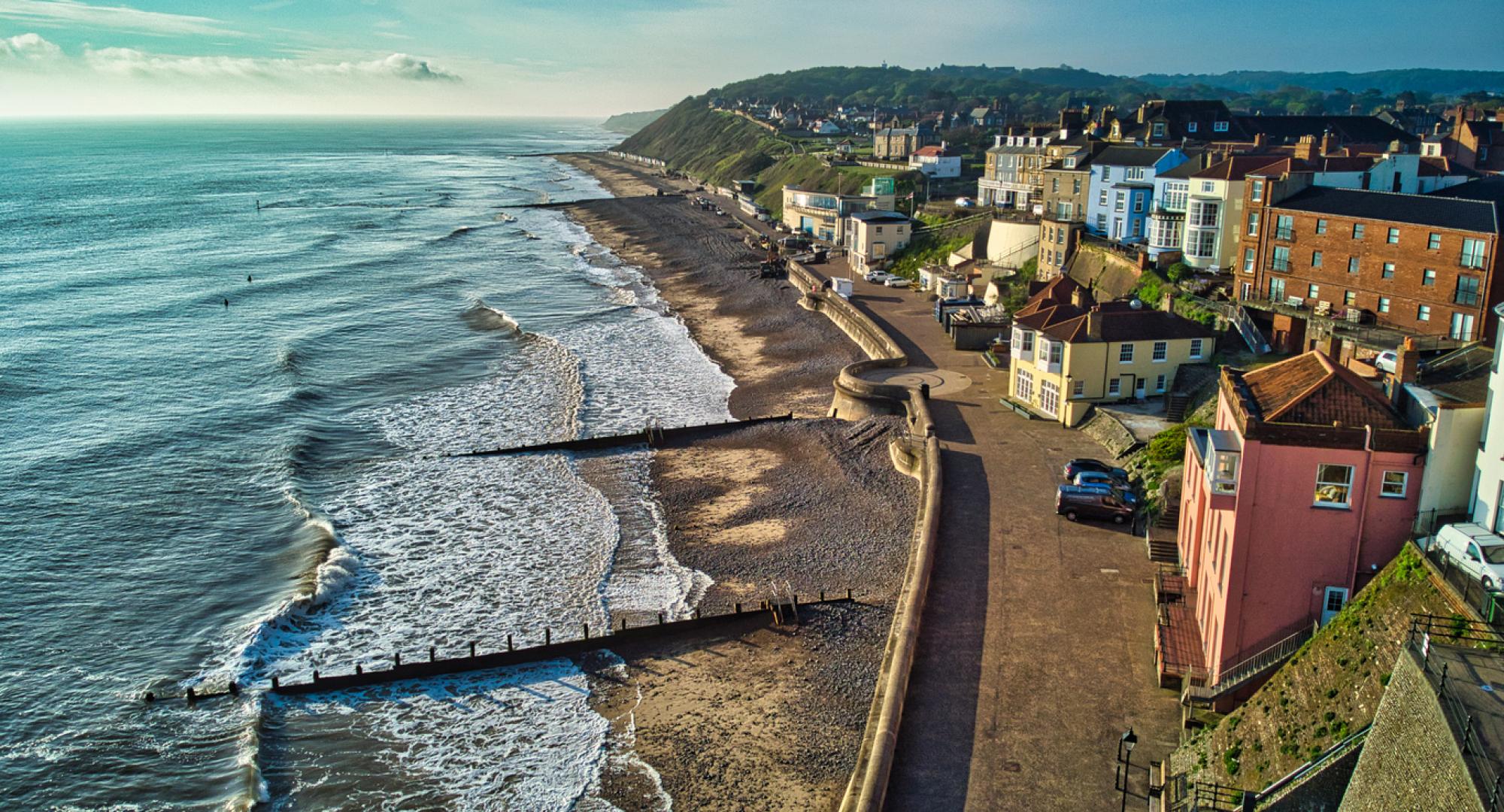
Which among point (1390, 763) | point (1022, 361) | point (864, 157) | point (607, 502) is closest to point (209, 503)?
point (607, 502)

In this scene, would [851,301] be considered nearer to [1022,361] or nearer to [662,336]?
[662,336]

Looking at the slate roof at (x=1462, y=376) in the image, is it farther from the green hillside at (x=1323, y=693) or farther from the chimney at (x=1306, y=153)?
the chimney at (x=1306, y=153)

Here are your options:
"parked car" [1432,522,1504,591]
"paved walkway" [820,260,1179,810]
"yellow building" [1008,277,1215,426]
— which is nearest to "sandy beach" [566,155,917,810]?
"paved walkway" [820,260,1179,810]

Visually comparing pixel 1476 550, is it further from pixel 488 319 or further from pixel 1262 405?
pixel 488 319

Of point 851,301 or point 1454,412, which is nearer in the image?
point 1454,412

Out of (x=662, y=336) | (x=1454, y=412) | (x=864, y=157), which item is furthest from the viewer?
(x=864, y=157)

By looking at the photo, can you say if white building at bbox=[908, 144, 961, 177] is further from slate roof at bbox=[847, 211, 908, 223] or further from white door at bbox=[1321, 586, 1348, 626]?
white door at bbox=[1321, 586, 1348, 626]

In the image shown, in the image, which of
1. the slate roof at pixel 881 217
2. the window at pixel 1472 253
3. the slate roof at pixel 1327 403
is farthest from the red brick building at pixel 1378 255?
the slate roof at pixel 881 217
